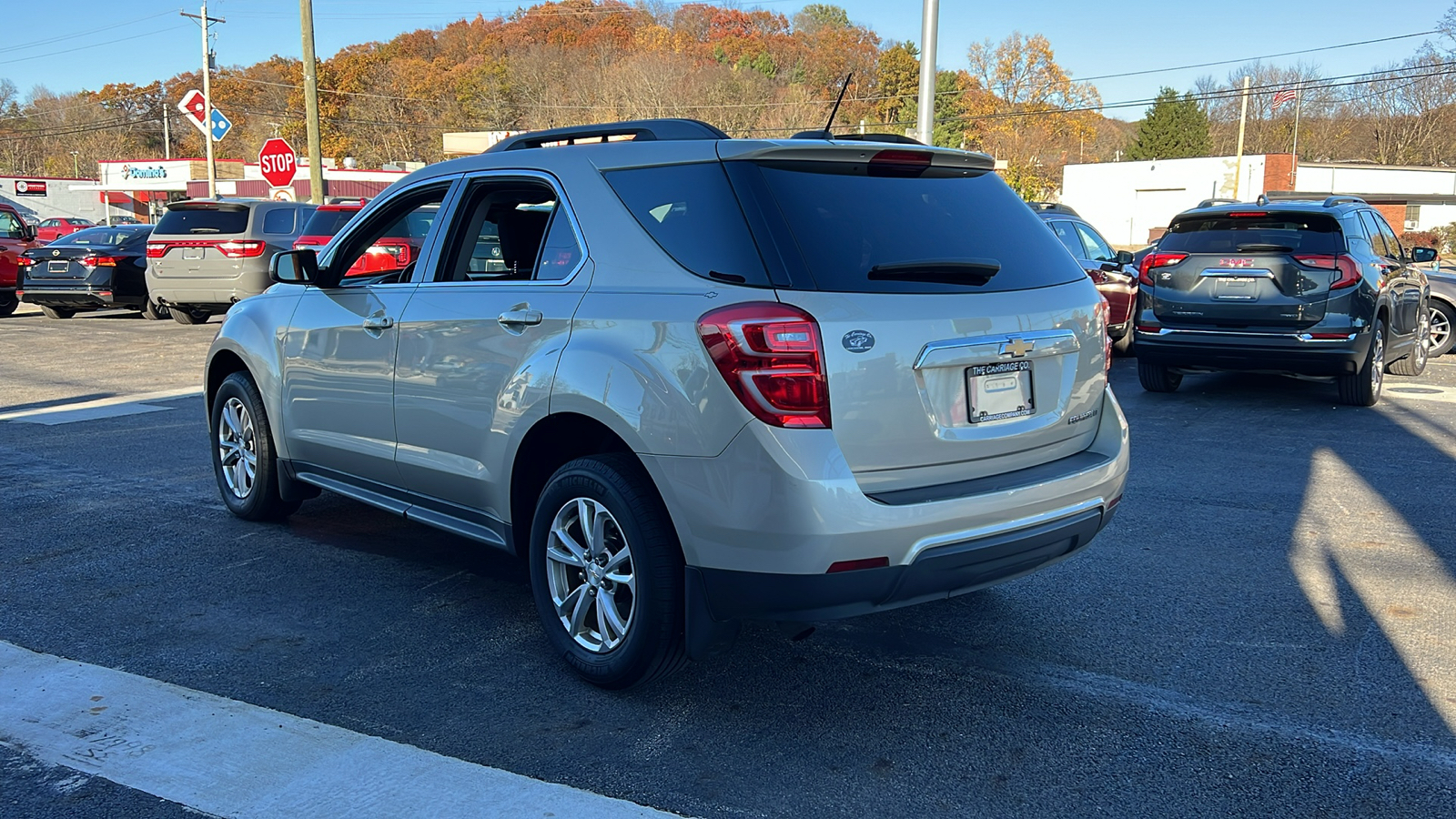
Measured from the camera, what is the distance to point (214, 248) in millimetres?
16672

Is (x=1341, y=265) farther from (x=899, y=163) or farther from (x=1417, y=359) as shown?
(x=899, y=163)

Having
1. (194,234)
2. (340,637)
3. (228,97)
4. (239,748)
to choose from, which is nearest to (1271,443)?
(340,637)

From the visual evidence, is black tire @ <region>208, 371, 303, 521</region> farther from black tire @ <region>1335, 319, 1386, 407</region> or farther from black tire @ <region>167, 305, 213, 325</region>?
black tire @ <region>167, 305, 213, 325</region>

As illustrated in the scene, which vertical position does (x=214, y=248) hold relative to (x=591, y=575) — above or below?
above

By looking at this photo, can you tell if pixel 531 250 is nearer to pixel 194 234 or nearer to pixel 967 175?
pixel 967 175

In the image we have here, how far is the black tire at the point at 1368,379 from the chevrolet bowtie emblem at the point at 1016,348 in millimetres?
7017

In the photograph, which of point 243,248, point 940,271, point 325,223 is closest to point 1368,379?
point 940,271

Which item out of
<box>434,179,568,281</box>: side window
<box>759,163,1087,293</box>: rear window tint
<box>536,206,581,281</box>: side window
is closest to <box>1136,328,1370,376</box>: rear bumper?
<box>759,163,1087,293</box>: rear window tint

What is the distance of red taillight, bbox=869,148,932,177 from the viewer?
3.75 meters

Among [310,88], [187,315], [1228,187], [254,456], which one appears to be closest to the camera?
[254,456]

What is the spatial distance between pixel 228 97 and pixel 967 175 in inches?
4367

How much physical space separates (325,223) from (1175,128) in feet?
261

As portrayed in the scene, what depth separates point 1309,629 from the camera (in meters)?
4.36

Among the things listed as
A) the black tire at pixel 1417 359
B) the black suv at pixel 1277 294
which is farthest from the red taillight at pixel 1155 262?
the black tire at pixel 1417 359
